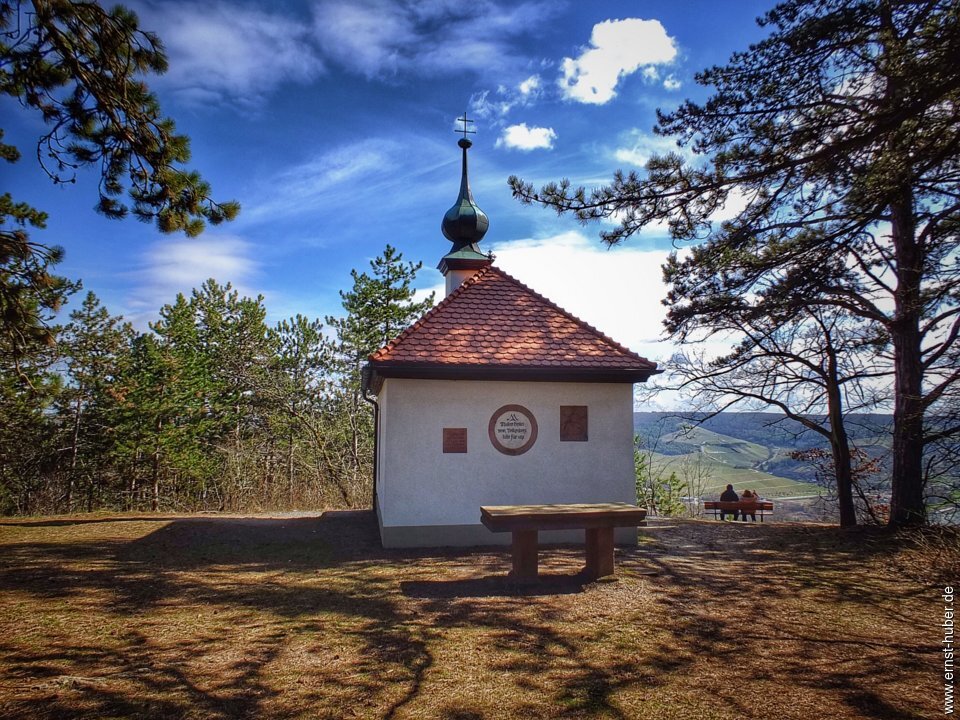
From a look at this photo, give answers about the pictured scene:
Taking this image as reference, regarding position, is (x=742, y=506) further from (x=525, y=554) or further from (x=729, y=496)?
(x=525, y=554)

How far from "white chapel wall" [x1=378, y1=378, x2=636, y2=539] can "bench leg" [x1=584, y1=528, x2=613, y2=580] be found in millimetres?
2402

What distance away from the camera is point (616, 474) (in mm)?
10094

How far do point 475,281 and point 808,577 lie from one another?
7.90 m

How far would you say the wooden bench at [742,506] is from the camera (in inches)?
578

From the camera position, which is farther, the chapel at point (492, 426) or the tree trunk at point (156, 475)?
the tree trunk at point (156, 475)

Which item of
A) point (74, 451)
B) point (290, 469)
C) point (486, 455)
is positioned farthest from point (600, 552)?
point (74, 451)

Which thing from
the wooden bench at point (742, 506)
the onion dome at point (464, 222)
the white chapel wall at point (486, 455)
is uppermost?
the onion dome at point (464, 222)

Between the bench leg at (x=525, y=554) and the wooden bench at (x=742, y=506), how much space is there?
9.75 metres

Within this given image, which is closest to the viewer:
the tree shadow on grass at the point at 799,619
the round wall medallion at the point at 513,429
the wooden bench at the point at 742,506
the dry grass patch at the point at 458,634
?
the dry grass patch at the point at 458,634

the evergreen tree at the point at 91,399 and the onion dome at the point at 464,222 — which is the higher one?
the onion dome at the point at 464,222

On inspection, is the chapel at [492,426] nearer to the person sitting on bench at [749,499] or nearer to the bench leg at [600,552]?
the bench leg at [600,552]

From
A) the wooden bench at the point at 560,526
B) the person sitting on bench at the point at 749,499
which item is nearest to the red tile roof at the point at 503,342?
the wooden bench at the point at 560,526

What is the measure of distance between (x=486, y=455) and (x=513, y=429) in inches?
26.6

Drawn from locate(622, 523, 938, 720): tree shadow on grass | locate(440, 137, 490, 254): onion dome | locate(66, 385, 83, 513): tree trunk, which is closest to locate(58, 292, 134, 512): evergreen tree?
locate(66, 385, 83, 513): tree trunk
